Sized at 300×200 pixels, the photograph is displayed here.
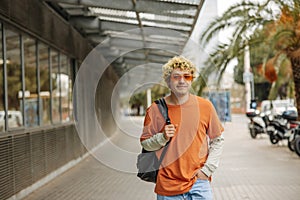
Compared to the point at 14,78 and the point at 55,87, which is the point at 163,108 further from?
the point at 55,87

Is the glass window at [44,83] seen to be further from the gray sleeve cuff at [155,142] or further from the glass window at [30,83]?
the gray sleeve cuff at [155,142]

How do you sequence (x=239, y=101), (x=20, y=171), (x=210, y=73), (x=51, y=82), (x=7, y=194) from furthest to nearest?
(x=239, y=101), (x=210, y=73), (x=51, y=82), (x=20, y=171), (x=7, y=194)

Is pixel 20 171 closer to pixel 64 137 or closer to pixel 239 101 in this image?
pixel 64 137

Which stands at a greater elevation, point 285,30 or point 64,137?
point 285,30

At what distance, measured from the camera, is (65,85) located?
→ 13086mm

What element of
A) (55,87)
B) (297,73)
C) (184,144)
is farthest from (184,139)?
(297,73)

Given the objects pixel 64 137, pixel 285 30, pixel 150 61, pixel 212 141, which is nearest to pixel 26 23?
pixel 64 137

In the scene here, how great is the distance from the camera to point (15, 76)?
8320 millimetres

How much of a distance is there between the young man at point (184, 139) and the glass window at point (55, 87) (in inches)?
306

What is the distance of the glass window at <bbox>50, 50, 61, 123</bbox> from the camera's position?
37.1ft

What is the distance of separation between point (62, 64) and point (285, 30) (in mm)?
6181

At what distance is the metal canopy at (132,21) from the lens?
9.80 metres

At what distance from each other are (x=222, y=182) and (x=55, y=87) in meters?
4.40

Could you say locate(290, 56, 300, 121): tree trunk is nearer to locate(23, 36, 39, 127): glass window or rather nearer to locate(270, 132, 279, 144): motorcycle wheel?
locate(270, 132, 279, 144): motorcycle wheel
